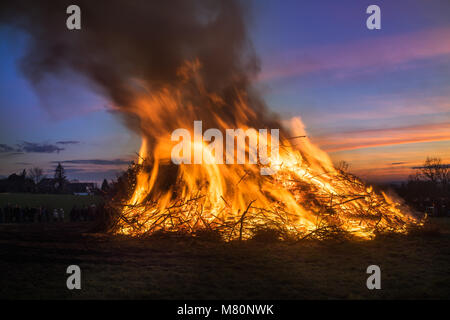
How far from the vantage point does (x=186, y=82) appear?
49.2 feet

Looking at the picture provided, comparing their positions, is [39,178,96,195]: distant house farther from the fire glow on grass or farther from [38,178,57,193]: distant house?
the fire glow on grass

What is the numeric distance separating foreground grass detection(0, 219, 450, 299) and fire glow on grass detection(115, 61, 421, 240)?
3.98 ft

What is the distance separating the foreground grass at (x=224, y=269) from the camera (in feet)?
18.7

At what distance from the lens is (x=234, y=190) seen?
13211 millimetres

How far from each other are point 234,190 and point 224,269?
6059 mm

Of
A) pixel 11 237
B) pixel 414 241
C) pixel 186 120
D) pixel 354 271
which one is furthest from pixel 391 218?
pixel 11 237

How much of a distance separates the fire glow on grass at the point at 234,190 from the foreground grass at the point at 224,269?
121cm

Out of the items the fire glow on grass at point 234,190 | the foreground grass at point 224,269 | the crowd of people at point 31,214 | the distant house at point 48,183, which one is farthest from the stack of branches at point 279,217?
the distant house at point 48,183

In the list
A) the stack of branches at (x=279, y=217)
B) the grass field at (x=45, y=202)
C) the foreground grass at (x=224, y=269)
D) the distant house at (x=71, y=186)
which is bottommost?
the foreground grass at (x=224, y=269)

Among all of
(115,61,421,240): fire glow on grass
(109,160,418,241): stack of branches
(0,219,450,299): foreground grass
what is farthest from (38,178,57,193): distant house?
(0,219,450,299): foreground grass

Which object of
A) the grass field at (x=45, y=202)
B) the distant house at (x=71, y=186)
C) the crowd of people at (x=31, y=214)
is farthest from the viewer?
the distant house at (x=71, y=186)

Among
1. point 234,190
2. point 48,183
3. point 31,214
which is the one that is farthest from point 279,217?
point 48,183

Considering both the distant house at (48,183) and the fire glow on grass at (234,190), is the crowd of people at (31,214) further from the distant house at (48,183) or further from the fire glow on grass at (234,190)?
the distant house at (48,183)

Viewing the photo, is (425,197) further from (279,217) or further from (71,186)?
(71,186)
